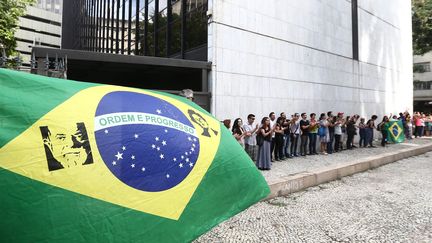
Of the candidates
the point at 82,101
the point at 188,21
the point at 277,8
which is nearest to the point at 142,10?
the point at 188,21

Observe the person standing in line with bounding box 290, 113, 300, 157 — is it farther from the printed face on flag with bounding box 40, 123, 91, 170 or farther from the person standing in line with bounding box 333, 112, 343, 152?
the printed face on flag with bounding box 40, 123, 91, 170

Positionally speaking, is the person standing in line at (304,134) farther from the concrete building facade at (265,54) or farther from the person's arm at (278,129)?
the person's arm at (278,129)

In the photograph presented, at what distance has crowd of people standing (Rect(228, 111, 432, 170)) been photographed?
9797 mm

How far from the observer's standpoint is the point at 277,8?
1361 cm

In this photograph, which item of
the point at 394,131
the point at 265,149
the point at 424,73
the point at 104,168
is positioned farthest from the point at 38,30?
the point at 104,168

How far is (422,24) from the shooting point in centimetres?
2752

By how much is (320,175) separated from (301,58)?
769 cm

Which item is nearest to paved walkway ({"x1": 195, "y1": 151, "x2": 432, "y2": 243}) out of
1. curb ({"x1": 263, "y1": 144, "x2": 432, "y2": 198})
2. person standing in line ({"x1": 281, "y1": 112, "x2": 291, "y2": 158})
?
curb ({"x1": 263, "y1": 144, "x2": 432, "y2": 198})

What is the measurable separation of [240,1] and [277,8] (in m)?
2.24

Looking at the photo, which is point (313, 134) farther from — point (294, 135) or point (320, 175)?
point (320, 175)

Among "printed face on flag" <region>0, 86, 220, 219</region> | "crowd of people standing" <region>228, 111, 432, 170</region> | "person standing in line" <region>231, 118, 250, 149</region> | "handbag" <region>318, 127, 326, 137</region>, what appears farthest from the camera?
"handbag" <region>318, 127, 326, 137</region>

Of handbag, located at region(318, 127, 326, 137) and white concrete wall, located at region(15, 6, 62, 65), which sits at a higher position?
white concrete wall, located at region(15, 6, 62, 65)

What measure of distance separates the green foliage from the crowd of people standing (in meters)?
15.5

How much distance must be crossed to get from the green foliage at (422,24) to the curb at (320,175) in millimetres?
20185
